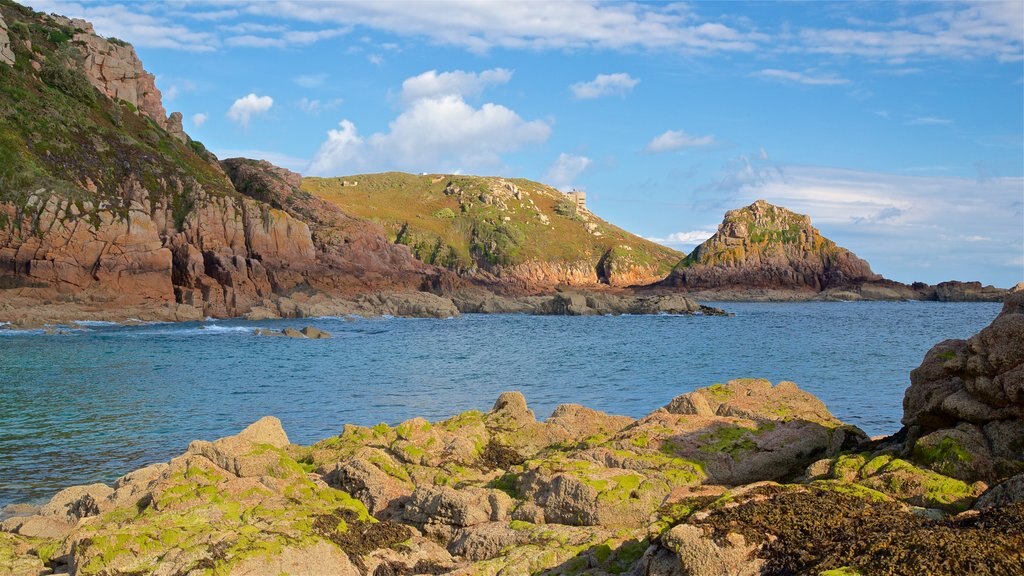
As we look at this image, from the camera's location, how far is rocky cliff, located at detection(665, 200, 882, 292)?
14350 centimetres

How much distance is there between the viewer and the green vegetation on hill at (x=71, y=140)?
61991mm

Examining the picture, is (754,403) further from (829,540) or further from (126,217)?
(126,217)

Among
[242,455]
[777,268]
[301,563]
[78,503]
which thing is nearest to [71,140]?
[78,503]

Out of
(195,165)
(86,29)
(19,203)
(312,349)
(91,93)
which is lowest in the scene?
(312,349)

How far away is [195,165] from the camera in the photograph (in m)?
79.0

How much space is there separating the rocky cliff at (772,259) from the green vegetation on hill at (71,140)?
92.0 metres

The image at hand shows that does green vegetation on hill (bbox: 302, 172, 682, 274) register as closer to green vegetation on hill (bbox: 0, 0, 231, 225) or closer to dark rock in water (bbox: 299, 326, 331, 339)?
green vegetation on hill (bbox: 0, 0, 231, 225)

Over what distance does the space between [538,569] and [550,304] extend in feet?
293

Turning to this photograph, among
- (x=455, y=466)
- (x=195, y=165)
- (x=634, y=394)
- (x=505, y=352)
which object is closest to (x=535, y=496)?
(x=455, y=466)

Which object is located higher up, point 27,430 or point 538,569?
point 538,569

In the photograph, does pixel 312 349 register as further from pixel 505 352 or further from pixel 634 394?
pixel 634 394

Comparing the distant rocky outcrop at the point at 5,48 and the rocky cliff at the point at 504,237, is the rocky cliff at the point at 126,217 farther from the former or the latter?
the rocky cliff at the point at 504,237

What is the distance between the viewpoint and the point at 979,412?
34.8 ft

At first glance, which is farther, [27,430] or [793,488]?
[27,430]
